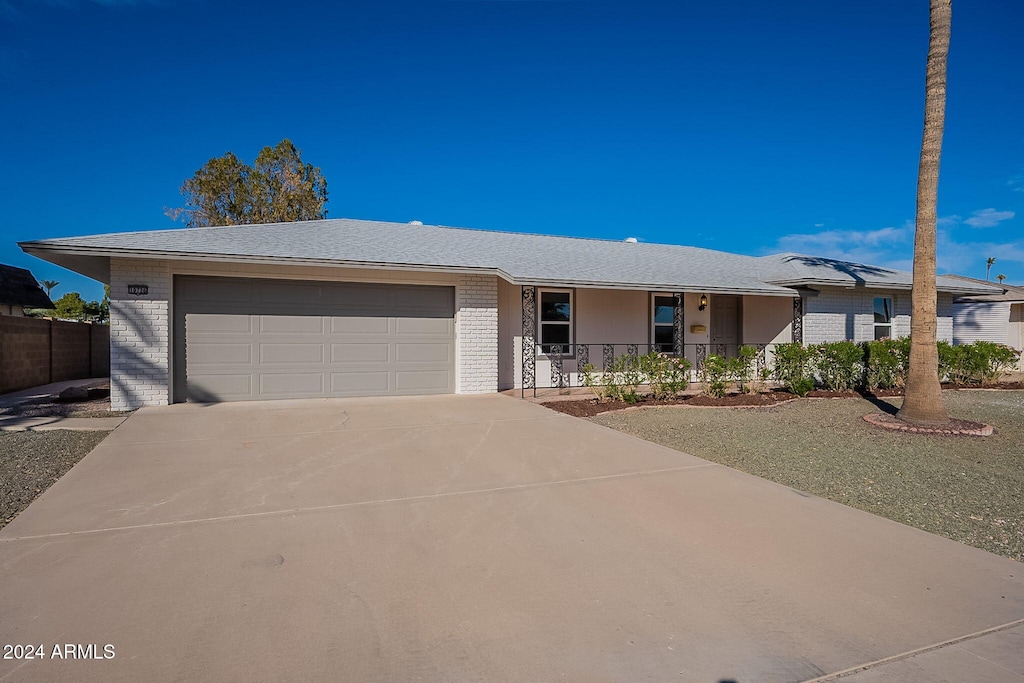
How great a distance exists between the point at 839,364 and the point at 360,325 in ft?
34.1

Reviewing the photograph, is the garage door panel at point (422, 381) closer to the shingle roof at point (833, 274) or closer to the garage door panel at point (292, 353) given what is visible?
the garage door panel at point (292, 353)

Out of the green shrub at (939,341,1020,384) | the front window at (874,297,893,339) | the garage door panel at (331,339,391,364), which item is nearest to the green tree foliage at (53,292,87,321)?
the garage door panel at (331,339,391,364)

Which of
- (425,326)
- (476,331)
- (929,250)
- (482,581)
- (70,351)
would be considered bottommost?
(482,581)

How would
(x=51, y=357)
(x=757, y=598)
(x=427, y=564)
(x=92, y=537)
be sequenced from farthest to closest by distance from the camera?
(x=51, y=357) < (x=92, y=537) < (x=427, y=564) < (x=757, y=598)

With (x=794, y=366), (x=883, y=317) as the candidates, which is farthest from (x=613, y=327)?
(x=883, y=317)

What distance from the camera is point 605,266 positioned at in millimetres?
13672

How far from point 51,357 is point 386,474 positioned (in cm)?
1495

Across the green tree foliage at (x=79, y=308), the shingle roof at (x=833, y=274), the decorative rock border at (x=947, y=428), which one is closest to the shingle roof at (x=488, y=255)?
the shingle roof at (x=833, y=274)

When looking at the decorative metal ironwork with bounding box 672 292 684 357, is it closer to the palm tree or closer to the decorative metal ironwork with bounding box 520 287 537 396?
the decorative metal ironwork with bounding box 520 287 537 396

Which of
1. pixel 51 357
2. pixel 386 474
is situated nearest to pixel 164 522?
pixel 386 474

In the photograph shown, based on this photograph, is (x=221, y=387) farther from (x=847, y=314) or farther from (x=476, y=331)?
(x=847, y=314)

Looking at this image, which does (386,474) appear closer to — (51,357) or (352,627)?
(352,627)

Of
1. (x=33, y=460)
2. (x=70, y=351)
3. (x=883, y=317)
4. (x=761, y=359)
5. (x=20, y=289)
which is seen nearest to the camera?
(x=33, y=460)

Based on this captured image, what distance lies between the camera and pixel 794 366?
12688 mm
